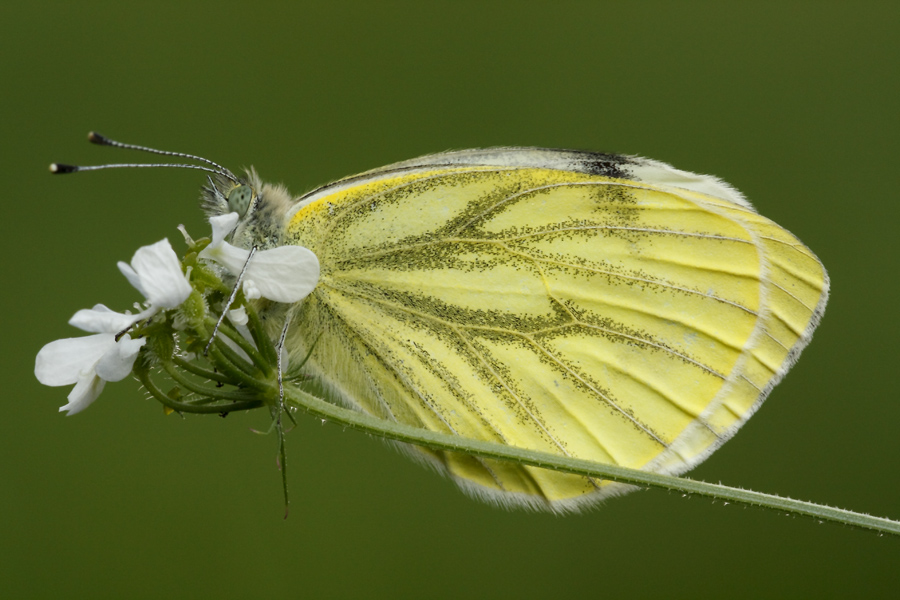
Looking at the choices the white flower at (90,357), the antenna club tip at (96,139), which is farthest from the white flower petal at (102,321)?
the antenna club tip at (96,139)

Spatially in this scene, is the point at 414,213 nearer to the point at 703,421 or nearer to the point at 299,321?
the point at 299,321

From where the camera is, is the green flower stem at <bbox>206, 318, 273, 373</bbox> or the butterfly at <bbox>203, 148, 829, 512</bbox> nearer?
the green flower stem at <bbox>206, 318, 273, 373</bbox>

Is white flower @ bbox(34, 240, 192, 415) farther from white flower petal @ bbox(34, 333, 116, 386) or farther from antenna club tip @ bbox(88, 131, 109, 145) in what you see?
antenna club tip @ bbox(88, 131, 109, 145)

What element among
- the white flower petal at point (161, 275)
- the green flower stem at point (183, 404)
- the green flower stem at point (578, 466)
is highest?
the white flower petal at point (161, 275)

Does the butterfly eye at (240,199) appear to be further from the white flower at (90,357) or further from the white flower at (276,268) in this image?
the white flower at (90,357)

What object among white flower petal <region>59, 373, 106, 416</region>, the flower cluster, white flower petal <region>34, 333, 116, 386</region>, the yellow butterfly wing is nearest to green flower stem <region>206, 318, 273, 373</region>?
the flower cluster

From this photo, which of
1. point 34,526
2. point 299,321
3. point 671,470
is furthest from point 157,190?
point 671,470

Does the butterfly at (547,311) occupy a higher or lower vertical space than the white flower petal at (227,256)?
lower
